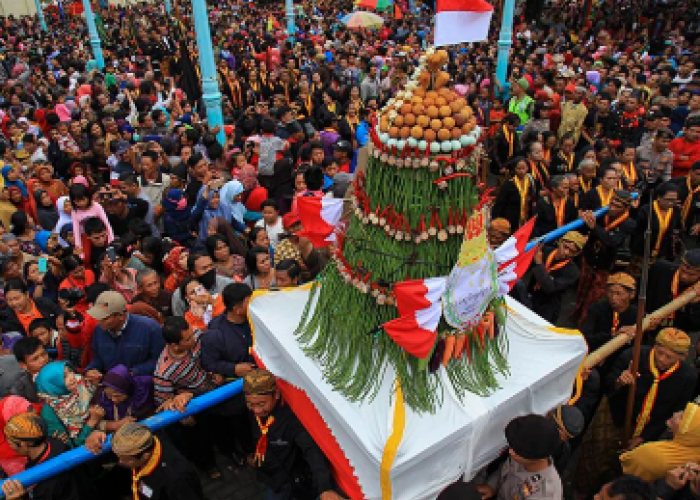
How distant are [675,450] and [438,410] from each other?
5.21 ft

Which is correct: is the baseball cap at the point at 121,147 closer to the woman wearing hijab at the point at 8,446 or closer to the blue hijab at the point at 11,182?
the blue hijab at the point at 11,182

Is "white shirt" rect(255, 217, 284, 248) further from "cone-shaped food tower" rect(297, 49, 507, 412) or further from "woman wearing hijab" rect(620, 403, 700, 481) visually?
"woman wearing hijab" rect(620, 403, 700, 481)

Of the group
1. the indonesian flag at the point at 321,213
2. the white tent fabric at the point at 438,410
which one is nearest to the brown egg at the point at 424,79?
the indonesian flag at the point at 321,213

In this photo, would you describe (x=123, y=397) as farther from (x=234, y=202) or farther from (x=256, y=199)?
(x=256, y=199)

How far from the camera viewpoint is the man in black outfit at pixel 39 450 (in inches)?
114

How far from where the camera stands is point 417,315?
2148 millimetres

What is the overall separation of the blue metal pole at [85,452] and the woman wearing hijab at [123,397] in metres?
0.32

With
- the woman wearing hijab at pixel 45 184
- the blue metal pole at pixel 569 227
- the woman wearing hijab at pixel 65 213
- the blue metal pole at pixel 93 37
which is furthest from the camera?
the blue metal pole at pixel 93 37

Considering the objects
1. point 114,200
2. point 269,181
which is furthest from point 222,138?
point 114,200

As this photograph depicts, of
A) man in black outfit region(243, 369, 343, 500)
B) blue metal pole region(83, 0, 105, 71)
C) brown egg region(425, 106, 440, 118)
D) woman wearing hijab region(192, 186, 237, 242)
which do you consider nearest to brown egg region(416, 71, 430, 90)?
brown egg region(425, 106, 440, 118)

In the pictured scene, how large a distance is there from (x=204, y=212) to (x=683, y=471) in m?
5.01

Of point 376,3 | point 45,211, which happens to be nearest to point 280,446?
point 45,211

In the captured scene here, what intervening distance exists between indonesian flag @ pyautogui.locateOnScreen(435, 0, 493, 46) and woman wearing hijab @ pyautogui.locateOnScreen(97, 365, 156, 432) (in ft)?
9.76

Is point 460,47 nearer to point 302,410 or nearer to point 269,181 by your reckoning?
point 269,181
